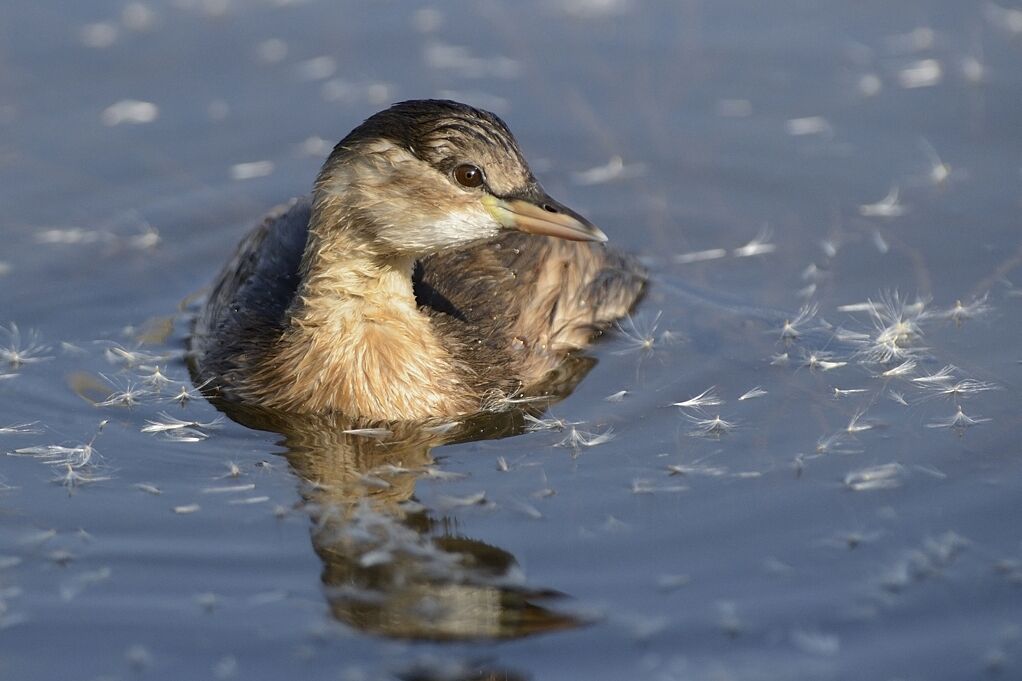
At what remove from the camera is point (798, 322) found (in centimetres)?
835

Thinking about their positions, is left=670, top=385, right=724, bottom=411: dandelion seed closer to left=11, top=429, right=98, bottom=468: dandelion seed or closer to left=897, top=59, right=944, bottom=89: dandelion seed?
left=11, top=429, right=98, bottom=468: dandelion seed

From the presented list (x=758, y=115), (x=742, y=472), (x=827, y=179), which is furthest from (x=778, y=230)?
(x=742, y=472)

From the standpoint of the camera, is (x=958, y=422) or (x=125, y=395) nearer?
(x=958, y=422)

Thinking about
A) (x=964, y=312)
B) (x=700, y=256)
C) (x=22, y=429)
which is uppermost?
(x=700, y=256)

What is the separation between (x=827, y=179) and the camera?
32.7ft

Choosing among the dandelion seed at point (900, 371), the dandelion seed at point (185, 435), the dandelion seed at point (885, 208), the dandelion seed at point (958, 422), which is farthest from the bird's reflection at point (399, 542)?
the dandelion seed at point (885, 208)

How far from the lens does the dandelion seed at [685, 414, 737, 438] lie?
7273 millimetres

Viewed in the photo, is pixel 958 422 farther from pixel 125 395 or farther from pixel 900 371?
pixel 125 395

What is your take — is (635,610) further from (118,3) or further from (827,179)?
(118,3)

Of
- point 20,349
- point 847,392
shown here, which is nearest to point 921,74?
point 847,392

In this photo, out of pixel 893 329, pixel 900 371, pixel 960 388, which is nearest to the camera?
pixel 960 388

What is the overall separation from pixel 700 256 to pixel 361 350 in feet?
8.37

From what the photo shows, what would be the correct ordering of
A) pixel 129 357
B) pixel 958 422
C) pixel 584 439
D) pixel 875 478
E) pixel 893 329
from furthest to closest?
1. pixel 129 357
2. pixel 893 329
3. pixel 584 439
4. pixel 958 422
5. pixel 875 478

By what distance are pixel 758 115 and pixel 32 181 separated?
471 cm
